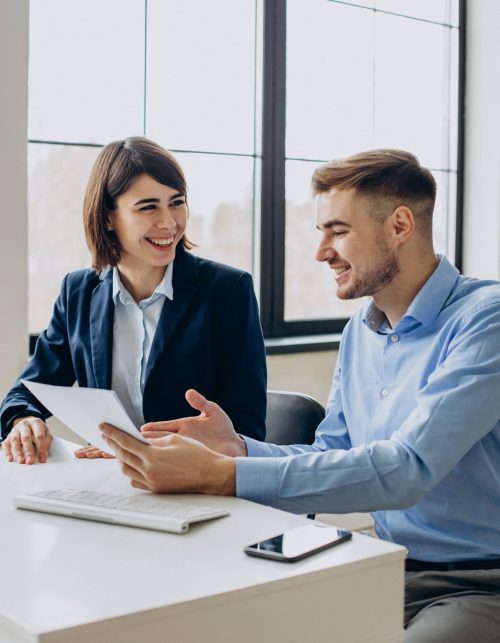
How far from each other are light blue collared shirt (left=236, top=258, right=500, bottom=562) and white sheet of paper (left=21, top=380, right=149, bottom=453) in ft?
0.70

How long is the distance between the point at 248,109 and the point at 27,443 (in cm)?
217

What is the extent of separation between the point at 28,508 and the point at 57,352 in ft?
3.31

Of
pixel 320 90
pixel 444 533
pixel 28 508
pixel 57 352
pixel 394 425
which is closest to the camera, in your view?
pixel 28 508

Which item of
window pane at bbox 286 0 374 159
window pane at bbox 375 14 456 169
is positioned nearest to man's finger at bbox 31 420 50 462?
window pane at bbox 286 0 374 159

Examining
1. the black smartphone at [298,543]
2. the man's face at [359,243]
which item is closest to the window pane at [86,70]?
the man's face at [359,243]

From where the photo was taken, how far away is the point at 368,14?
4230 millimetres

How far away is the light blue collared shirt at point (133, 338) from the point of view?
2.31 meters

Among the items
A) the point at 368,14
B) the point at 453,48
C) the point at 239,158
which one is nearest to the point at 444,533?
the point at 239,158

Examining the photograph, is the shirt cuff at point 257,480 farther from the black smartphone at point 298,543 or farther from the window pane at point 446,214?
the window pane at point 446,214

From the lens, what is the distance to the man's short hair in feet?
5.93

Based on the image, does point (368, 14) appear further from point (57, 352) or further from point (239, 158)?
point (57, 352)

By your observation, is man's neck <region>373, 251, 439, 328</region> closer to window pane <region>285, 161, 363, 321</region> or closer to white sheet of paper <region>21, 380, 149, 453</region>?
white sheet of paper <region>21, 380, 149, 453</region>

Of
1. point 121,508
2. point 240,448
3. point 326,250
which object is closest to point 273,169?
point 326,250

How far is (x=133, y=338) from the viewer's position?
235cm
